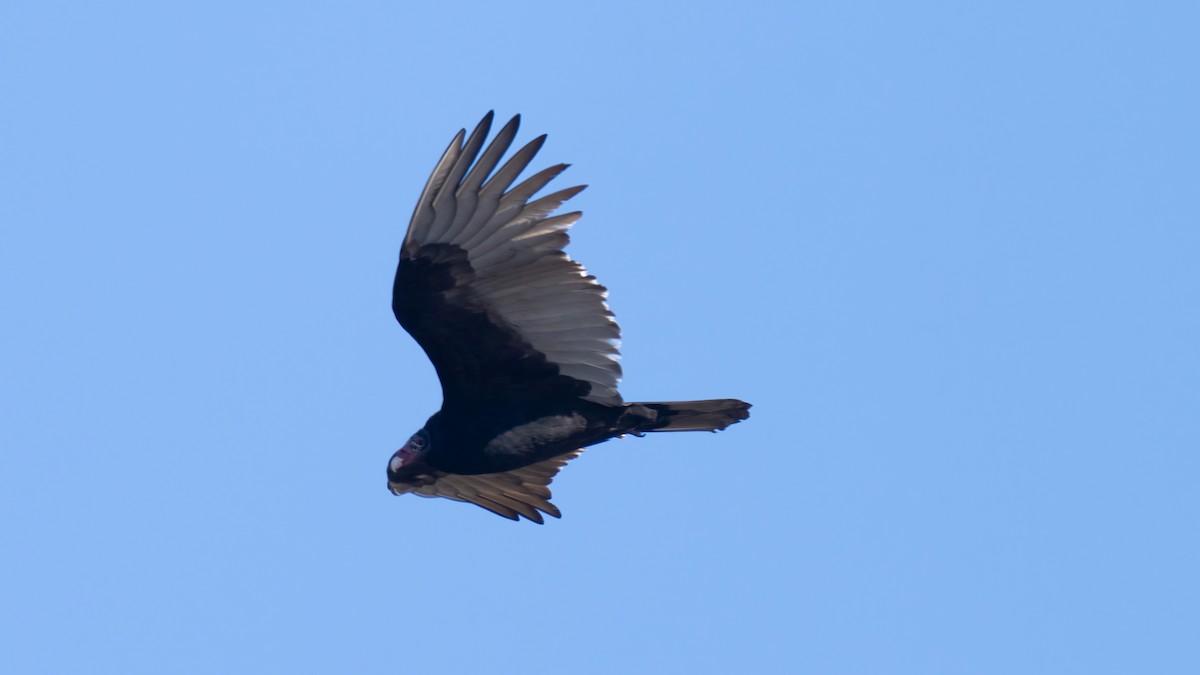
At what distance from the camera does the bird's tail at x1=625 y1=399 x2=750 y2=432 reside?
36.6 ft

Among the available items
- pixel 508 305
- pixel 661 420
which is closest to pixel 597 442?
pixel 661 420

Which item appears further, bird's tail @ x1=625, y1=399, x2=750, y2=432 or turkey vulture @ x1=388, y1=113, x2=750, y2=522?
bird's tail @ x1=625, y1=399, x2=750, y2=432

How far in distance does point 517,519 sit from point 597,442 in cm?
126

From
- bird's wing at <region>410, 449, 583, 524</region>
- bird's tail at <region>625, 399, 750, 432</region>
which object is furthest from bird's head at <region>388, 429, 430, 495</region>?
bird's tail at <region>625, 399, 750, 432</region>

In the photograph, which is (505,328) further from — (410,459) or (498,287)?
(410,459)

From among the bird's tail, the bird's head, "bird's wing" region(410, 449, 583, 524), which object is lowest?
the bird's head

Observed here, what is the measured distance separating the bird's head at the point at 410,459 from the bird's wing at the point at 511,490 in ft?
1.48

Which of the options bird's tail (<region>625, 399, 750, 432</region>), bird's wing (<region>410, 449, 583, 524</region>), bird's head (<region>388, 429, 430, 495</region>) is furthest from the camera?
bird's wing (<region>410, 449, 583, 524</region>)

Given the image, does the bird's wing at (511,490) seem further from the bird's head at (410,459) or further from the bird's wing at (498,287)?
the bird's wing at (498,287)

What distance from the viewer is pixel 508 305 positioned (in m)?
10.6

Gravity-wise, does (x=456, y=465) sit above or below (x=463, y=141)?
below

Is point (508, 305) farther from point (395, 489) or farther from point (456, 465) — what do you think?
point (395, 489)

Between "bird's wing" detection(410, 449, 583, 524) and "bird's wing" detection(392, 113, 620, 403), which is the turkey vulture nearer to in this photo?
"bird's wing" detection(392, 113, 620, 403)

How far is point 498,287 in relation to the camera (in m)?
10.6
